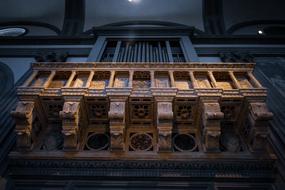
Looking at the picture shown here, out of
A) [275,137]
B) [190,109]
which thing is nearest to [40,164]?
[190,109]

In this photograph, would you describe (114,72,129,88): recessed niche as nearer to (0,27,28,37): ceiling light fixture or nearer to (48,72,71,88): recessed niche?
(48,72,71,88): recessed niche

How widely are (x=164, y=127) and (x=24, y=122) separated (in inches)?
85.7

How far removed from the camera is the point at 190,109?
194 inches

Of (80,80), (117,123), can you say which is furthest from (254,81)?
(80,80)

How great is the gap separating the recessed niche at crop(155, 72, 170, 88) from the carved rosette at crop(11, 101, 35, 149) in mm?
2197

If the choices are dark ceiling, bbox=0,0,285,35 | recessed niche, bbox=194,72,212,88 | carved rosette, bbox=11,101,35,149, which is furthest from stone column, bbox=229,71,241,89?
dark ceiling, bbox=0,0,285,35

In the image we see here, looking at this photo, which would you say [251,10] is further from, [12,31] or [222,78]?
[12,31]

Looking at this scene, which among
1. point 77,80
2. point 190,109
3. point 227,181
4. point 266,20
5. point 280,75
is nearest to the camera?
point 227,181

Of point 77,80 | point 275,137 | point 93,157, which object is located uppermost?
point 77,80

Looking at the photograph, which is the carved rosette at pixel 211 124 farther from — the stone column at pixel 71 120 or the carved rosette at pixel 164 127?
the stone column at pixel 71 120

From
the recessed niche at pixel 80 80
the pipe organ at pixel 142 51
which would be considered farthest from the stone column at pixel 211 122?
the pipe organ at pixel 142 51

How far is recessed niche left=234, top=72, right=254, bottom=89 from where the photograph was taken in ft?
16.9

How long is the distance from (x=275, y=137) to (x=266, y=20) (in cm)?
721

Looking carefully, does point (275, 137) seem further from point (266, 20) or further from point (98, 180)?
point (266, 20)
